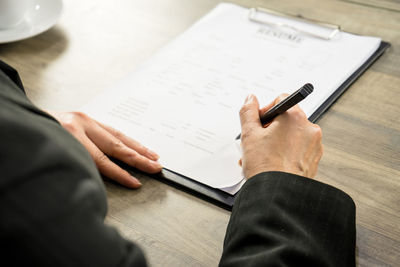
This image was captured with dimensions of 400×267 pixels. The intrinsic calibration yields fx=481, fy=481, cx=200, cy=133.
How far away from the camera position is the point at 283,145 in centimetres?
69

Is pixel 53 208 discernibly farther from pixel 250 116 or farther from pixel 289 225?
pixel 250 116

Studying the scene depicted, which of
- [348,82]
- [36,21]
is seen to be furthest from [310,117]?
[36,21]

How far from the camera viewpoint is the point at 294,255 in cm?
53

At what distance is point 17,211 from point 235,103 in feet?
1.86

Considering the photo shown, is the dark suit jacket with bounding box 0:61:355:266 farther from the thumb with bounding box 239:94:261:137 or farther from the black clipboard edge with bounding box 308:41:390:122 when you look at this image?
the black clipboard edge with bounding box 308:41:390:122

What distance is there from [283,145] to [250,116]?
0.25 ft

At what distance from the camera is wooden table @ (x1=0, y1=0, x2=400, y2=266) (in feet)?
2.14

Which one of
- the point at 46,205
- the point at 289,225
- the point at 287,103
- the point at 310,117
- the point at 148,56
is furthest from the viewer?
the point at 148,56

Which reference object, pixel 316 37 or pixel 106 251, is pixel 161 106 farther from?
pixel 106 251

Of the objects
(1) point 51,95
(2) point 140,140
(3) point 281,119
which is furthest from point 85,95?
(3) point 281,119

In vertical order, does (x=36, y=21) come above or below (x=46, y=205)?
below

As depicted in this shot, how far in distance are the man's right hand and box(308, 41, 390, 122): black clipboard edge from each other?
0.37ft

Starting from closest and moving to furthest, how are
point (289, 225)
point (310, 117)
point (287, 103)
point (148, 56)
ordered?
point (289, 225) → point (287, 103) → point (310, 117) → point (148, 56)

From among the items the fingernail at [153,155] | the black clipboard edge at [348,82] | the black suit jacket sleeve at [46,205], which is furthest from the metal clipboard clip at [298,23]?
the black suit jacket sleeve at [46,205]
